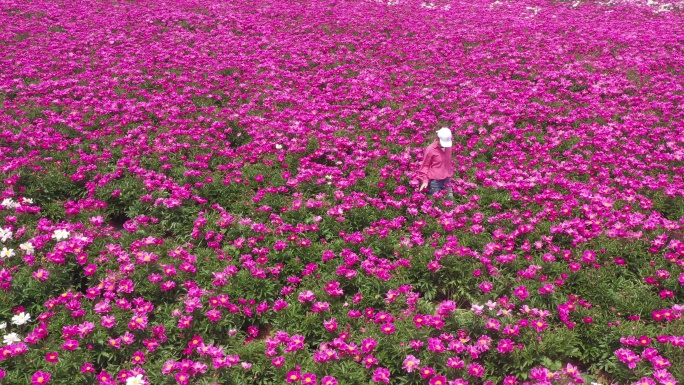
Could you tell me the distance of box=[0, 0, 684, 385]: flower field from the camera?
459 cm

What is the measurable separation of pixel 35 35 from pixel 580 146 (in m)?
16.5

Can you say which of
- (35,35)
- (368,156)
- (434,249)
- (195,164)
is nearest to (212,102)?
(195,164)

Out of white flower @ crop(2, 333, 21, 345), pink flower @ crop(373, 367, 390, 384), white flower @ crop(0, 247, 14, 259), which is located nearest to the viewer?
pink flower @ crop(373, 367, 390, 384)

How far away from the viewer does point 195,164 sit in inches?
312

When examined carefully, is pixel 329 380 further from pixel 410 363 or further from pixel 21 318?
pixel 21 318

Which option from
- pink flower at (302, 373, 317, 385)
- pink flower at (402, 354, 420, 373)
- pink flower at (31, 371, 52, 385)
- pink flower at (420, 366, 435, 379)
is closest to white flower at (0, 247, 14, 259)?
pink flower at (31, 371, 52, 385)

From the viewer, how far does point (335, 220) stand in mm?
6691

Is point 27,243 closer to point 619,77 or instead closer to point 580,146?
point 580,146

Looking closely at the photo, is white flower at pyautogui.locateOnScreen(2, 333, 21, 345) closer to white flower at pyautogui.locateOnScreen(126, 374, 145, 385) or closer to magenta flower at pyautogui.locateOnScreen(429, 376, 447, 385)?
white flower at pyautogui.locateOnScreen(126, 374, 145, 385)

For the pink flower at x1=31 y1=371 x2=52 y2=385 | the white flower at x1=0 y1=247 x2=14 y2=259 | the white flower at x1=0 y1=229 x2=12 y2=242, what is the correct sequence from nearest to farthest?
1. the pink flower at x1=31 y1=371 x2=52 y2=385
2. the white flower at x1=0 y1=247 x2=14 y2=259
3. the white flower at x1=0 y1=229 x2=12 y2=242

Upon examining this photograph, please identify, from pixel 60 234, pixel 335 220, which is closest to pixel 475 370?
pixel 335 220

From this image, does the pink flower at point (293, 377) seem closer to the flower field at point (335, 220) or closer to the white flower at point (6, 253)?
the flower field at point (335, 220)

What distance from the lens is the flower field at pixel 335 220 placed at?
4.59 m

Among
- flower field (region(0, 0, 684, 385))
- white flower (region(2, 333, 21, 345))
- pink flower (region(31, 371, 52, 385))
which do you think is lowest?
flower field (region(0, 0, 684, 385))
